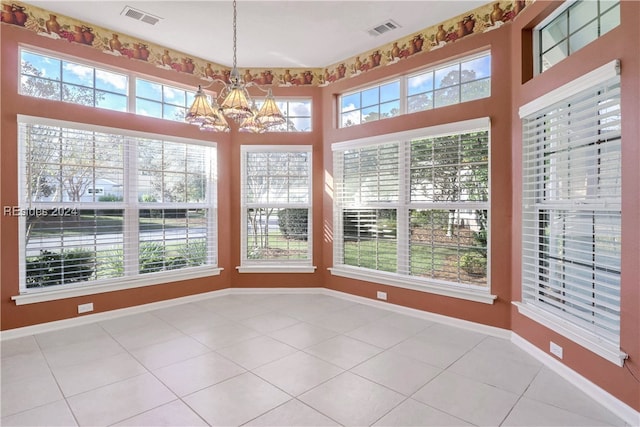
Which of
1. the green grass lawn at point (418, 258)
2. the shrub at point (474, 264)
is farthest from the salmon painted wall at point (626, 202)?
the green grass lawn at point (418, 258)

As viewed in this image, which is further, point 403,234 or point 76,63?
point 403,234

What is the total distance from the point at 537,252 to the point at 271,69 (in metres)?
4.16

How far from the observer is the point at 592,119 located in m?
2.40

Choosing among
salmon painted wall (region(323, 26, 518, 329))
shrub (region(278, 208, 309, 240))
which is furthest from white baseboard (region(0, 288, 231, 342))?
salmon painted wall (region(323, 26, 518, 329))

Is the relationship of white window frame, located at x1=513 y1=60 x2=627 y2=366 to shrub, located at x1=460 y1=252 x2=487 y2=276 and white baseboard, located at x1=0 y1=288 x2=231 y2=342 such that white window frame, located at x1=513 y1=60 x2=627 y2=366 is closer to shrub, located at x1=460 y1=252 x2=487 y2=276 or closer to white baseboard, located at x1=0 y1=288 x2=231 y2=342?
shrub, located at x1=460 y1=252 x2=487 y2=276

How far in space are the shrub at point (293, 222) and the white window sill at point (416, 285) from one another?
74 cm

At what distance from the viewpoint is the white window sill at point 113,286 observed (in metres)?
3.48

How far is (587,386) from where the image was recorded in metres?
2.41

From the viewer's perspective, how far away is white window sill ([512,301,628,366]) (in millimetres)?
2217

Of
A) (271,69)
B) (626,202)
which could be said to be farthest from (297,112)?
(626,202)

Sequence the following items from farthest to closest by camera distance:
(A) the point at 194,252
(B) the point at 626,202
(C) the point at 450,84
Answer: (A) the point at 194,252 → (C) the point at 450,84 → (B) the point at 626,202

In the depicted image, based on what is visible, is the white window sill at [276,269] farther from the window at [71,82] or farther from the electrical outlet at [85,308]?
the window at [71,82]

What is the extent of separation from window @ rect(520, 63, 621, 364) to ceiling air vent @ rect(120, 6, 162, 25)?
3.94 meters

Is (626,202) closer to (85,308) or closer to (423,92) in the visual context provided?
(423,92)
